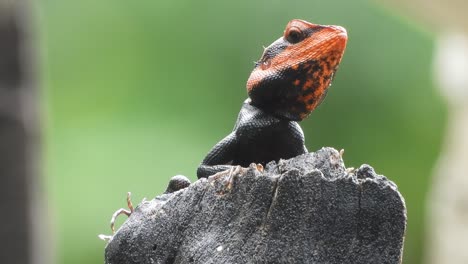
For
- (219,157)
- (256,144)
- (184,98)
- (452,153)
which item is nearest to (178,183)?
(219,157)

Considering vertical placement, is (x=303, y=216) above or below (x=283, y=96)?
below

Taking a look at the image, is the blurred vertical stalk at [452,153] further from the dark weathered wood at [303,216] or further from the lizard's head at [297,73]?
the dark weathered wood at [303,216]

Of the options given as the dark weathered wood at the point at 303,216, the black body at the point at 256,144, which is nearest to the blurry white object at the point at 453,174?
the black body at the point at 256,144

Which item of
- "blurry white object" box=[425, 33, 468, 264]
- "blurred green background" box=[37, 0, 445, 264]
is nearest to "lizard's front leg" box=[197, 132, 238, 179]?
"blurry white object" box=[425, 33, 468, 264]

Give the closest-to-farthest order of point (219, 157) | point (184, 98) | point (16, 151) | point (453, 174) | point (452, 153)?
point (219, 157) → point (16, 151) → point (453, 174) → point (452, 153) → point (184, 98)

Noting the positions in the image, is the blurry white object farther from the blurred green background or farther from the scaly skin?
the scaly skin

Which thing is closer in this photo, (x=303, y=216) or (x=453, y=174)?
(x=303, y=216)

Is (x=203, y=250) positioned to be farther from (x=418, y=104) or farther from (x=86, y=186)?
(x=418, y=104)

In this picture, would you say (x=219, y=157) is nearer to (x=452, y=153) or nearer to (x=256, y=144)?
(x=256, y=144)
